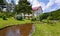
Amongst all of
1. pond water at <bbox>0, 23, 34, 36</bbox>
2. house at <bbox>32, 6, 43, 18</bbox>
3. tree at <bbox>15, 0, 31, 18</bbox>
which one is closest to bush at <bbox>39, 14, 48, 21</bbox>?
house at <bbox>32, 6, 43, 18</bbox>

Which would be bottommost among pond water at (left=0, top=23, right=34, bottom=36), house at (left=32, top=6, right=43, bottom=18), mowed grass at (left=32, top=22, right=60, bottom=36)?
pond water at (left=0, top=23, right=34, bottom=36)

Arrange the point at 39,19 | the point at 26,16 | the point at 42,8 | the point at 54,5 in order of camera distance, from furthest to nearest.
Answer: the point at 26,16 < the point at 39,19 < the point at 42,8 < the point at 54,5

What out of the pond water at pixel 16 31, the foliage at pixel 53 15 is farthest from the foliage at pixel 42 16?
the pond water at pixel 16 31

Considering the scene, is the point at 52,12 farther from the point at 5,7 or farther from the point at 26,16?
the point at 5,7

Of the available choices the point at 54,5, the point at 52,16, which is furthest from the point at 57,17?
the point at 54,5

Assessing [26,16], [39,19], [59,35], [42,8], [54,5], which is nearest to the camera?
[59,35]

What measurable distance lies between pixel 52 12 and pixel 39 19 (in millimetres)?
2736

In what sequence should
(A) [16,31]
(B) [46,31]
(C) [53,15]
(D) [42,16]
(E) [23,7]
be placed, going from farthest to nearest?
(E) [23,7]
(D) [42,16]
(C) [53,15]
(A) [16,31]
(B) [46,31]

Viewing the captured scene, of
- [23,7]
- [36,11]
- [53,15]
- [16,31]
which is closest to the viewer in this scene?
[16,31]

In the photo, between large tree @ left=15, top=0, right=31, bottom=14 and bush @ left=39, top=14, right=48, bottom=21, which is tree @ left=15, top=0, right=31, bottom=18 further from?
bush @ left=39, top=14, right=48, bottom=21

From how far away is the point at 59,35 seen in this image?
917 cm

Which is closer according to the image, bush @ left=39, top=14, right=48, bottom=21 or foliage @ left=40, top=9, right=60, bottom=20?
foliage @ left=40, top=9, right=60, bottom=20

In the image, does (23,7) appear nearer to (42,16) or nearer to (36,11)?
(36,11)

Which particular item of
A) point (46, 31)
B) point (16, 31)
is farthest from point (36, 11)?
point (46, 31)
